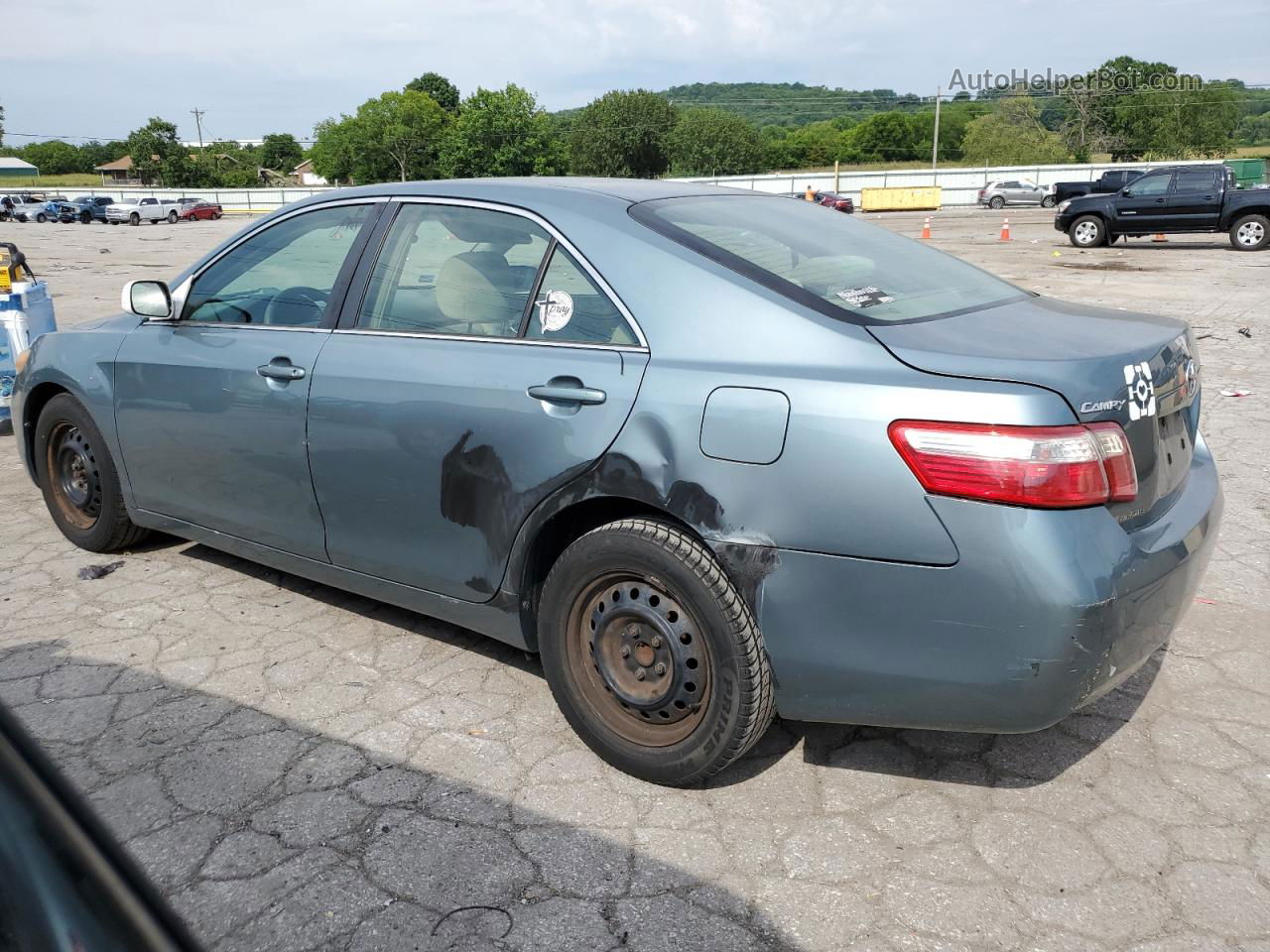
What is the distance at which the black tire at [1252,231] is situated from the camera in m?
21.1

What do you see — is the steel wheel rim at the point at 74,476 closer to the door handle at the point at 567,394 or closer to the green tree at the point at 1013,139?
the door handle at the point at 567,394

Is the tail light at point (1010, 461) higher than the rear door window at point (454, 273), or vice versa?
the rear door window at point (454, 273)

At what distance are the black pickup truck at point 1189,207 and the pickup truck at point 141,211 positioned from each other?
1862 inches

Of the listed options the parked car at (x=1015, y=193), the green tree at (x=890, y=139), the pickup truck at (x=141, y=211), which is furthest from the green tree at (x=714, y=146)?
the parked car at (x=1015, y=193)

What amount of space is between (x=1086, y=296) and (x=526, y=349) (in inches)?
508

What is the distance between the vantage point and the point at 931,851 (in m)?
2.62

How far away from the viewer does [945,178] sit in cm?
5709

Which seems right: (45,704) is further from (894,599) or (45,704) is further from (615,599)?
(894,599)

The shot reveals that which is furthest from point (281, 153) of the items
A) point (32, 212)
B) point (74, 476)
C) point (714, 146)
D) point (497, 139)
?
point (74, 476)

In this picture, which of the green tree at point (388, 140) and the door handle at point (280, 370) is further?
the green tree at point (388, 140)

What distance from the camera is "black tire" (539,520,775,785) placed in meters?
2.63

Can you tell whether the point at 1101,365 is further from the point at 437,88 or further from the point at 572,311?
the point at 437,88

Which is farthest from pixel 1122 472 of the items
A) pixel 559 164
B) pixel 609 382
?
pixel 559 164

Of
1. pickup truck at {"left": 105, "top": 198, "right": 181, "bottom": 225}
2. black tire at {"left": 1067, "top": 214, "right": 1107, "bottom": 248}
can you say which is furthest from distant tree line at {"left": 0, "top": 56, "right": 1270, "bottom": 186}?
black tire at {"left": 1067, "top": 214, "right": 1107, "bottom": 248}
